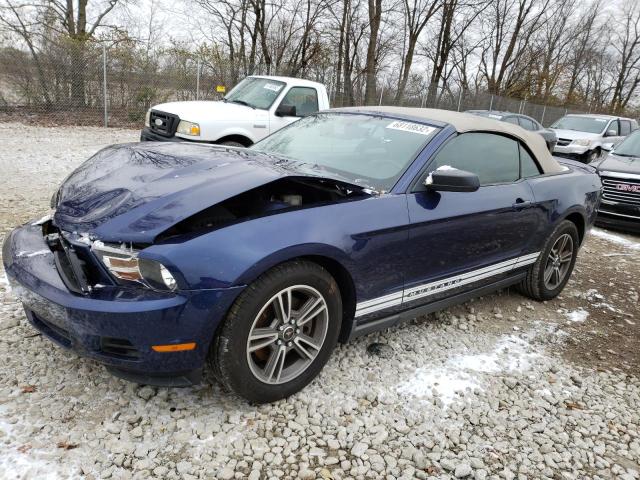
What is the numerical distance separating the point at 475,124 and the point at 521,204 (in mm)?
698

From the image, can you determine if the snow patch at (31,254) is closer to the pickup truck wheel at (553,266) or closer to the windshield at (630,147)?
the pickup truck wheel at (553,266)

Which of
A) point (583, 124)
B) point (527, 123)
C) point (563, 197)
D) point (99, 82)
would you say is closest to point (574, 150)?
point (583, 124)

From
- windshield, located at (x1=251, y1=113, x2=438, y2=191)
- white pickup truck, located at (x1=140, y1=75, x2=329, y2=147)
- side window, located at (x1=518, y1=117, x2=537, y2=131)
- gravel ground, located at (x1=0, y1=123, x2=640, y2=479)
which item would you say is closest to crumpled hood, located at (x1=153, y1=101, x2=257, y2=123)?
white pickup truck, located at (x1=140, y1=75, x2=329, y2=147)

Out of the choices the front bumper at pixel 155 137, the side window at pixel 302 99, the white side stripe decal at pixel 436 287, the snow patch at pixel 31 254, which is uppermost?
the side window at pixel 302 99

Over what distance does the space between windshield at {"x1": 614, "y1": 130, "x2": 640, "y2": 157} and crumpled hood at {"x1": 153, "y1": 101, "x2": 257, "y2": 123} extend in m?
6.30

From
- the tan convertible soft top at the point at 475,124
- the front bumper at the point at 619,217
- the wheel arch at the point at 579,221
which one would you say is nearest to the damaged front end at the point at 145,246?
the tan convertible soft top at the point at 475,124

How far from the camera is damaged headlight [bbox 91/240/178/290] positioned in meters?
2.09

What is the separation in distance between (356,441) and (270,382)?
1.70ft

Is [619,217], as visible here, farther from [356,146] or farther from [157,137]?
[157,137]

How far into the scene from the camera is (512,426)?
262 cm

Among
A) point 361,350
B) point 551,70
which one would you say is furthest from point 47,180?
point 551,70

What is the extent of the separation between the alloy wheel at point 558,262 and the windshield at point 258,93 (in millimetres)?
5230

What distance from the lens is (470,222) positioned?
10.5ft

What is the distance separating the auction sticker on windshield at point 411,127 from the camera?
129 inches
